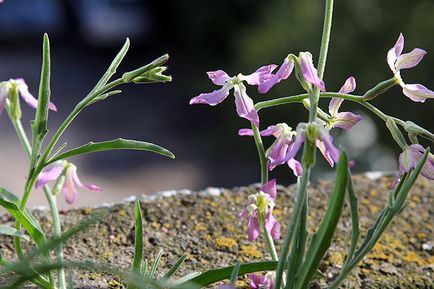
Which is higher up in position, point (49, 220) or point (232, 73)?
point (232, 73)

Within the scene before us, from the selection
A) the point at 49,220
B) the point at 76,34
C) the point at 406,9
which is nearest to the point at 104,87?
the point at 49,220

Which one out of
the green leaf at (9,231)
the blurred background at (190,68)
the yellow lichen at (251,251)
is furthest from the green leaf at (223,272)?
the blurred background at (190,68)

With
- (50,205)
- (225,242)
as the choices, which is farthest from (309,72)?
(225,242)

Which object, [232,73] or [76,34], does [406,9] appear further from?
[76,34]

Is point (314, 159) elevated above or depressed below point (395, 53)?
below

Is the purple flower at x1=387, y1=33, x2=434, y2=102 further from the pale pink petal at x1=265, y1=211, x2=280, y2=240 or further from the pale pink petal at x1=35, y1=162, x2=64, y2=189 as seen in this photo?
the pale pink petal at x1=35, y1=162, x2=64, y2=189

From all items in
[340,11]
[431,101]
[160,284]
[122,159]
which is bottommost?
[160,284]

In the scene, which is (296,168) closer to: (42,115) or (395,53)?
(395,53)
